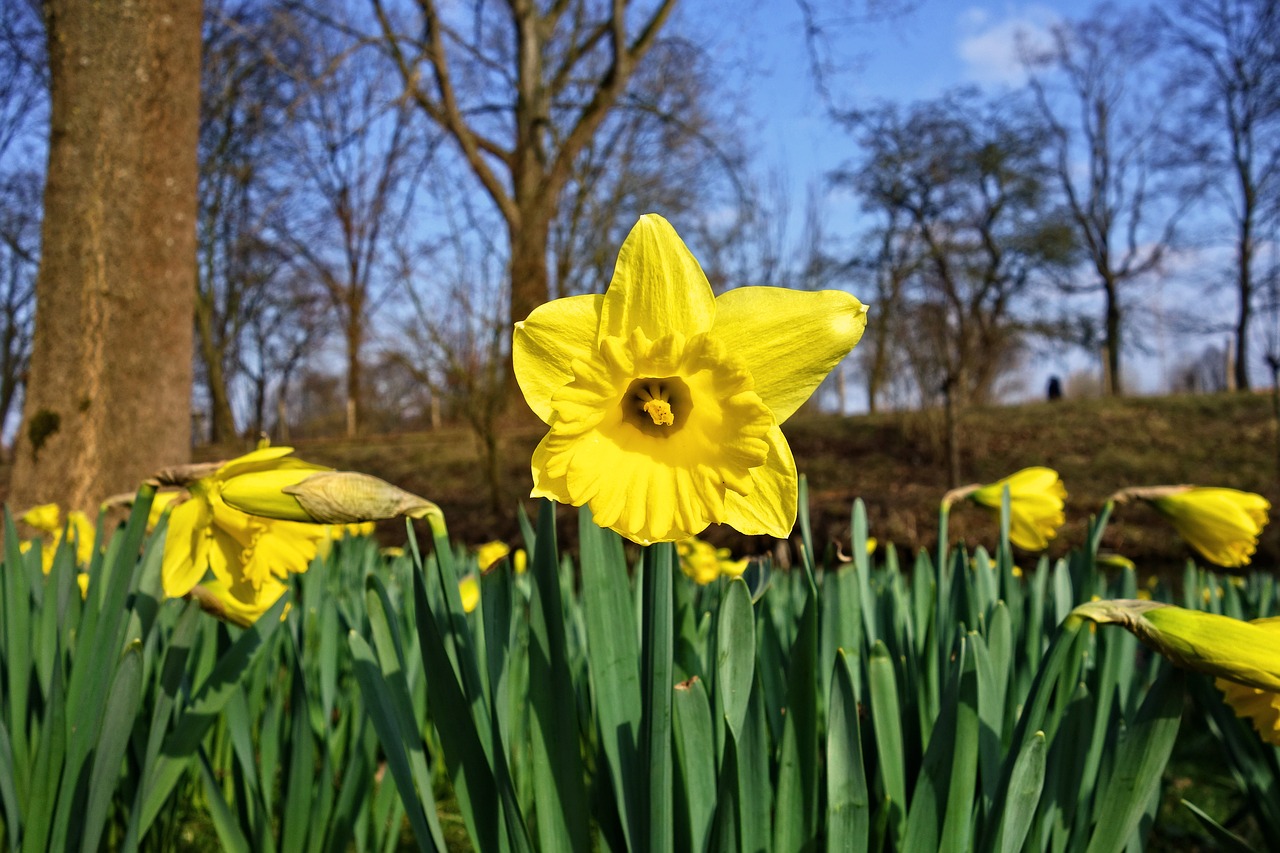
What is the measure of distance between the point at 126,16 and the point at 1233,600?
4146 millimetres

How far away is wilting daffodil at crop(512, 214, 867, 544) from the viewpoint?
661 mm

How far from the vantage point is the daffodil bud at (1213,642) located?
0.67m

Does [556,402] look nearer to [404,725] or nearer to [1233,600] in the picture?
[404,725]

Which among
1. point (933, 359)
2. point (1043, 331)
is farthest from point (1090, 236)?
point (933, 359)

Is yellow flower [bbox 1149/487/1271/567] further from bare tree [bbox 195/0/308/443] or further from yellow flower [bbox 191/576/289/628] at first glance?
bare tree [bbox 195/0/308/443]

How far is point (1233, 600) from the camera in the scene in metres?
1.79

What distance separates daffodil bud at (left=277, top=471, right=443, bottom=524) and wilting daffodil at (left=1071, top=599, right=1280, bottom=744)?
0.68 m

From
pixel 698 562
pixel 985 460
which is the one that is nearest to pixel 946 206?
pixel 985 460

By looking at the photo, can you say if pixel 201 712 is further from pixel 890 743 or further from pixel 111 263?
pixel 111 263

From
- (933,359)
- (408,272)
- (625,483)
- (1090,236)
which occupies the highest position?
(1090,236)

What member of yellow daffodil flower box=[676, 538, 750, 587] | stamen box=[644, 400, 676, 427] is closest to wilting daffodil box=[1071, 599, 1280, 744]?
stamen box=[644, 400, 676, 427]

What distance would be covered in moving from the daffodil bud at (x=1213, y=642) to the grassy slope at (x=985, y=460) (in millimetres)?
5105

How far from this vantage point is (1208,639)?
0.69 m

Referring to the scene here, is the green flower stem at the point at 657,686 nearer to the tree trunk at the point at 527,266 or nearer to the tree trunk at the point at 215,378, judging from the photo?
the tree trunk at the point at 527,266
